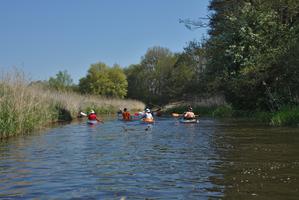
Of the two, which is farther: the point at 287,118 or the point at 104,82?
the point at 104,82

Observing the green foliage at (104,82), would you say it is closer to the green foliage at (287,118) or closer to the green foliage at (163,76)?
the green foliage at (163,76)

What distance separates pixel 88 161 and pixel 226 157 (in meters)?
3.90

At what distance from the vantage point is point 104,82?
8700cm

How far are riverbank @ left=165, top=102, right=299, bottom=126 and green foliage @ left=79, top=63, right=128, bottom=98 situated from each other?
113 feet

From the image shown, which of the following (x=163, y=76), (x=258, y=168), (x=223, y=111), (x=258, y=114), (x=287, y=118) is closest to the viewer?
(x=258, y=168)

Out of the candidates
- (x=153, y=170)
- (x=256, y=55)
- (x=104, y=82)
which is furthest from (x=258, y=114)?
(x=104, y=82)

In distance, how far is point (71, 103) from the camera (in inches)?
1563

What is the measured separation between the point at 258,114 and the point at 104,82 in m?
57.7

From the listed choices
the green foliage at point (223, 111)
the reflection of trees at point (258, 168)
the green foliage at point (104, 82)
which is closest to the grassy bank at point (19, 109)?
the reflection of trees at point (258, 168)

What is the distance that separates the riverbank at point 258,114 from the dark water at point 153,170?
716 centimetres

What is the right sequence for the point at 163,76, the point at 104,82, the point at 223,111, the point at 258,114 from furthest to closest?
the point at 104,82 < the point at 163,76 < the point at 223,111 < the point at 258,114

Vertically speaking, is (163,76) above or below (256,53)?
above

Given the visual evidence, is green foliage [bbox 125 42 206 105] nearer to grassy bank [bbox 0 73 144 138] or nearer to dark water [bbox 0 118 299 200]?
grassy bank [bbox 0 73 144 138]

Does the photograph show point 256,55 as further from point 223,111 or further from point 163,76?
point 163,76
